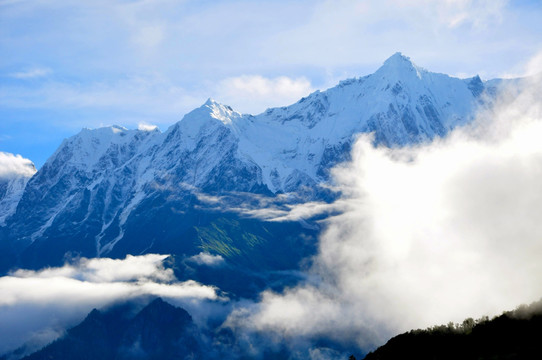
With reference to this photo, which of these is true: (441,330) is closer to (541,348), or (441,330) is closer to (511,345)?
(511,345)

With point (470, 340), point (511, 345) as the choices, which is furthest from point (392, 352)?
point (511, 345)

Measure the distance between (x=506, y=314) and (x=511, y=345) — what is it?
17.8m

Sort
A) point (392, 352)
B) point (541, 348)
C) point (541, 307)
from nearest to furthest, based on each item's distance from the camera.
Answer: point (541, 348), point (541, 307), point (392, 352)

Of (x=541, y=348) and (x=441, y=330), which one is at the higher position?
(x=441, y=330)

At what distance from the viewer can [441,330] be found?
176 m

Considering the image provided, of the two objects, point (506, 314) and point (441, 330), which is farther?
point (441, 330)

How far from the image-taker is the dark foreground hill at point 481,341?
142 metres

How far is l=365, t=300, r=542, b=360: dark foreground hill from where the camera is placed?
465ft

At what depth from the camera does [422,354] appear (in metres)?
165

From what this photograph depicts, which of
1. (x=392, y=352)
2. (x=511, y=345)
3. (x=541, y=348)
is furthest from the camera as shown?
(x=392, y=352)

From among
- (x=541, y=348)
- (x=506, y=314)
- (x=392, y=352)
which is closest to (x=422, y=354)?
(x=392, y=352)

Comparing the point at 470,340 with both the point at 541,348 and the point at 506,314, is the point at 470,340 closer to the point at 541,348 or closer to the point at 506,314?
the point at 506,314

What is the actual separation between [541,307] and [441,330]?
92.1 ft

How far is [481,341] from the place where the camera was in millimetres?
156375
